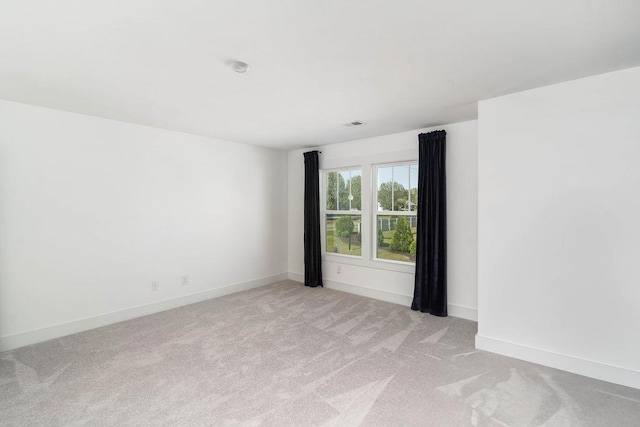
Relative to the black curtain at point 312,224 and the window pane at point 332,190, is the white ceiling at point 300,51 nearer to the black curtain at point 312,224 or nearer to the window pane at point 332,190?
the black curtain at point 312,224

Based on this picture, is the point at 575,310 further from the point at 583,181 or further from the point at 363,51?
the point at 363,51

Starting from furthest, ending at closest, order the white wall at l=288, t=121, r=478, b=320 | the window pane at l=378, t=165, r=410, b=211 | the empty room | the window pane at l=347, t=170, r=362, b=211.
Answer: the window pane at l=347, t=170, r=362, b=211
the window pane at l=378, t=165, r=410, b=211
the white wall at l=288, t=121, r=478, b=320
the empty room

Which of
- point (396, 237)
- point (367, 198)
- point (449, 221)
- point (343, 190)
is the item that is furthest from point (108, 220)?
point (449, 221)

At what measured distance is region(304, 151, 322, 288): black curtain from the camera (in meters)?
5.11

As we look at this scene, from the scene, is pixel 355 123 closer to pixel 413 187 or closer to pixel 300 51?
pixel 413 187

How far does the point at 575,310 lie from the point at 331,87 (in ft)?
9.18

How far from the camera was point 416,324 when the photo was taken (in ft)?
11.5

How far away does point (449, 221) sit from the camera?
3857mm

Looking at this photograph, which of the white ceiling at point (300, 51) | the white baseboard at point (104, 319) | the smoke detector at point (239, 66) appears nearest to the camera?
the white ceiling at point (300, 51)

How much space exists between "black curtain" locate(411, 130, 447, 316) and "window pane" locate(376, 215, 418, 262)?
0.42 meters

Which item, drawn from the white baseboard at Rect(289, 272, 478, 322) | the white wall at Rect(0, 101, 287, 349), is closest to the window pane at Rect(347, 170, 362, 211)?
the white baseboard at Rect(289, 272, 478, 322)

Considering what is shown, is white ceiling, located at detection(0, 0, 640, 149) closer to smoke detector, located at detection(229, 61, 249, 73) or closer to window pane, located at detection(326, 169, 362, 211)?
smoke detector, located at detection(229, 61, 249, 73)

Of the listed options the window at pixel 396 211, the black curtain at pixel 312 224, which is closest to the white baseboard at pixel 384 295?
the black curtain at pixel 312 224

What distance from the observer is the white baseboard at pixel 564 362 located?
2.29 meters
